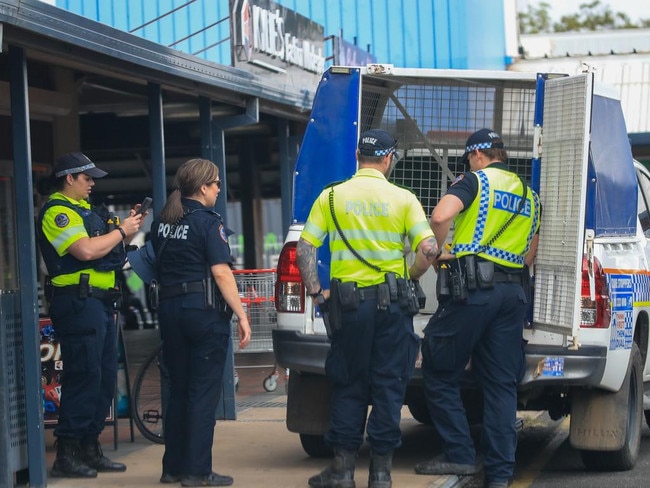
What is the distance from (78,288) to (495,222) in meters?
2.51

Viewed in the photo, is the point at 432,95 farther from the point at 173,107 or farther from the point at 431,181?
the point at 173,107

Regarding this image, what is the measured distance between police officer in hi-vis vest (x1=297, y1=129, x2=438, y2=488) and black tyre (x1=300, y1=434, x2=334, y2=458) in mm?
1240

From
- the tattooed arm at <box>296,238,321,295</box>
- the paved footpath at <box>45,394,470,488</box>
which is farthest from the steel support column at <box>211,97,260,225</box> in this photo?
the tattooed arm at <box>296,238,321,295</box>

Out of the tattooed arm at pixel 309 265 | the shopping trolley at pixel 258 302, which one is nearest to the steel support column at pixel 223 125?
the shopping trolley at pixel 258 302

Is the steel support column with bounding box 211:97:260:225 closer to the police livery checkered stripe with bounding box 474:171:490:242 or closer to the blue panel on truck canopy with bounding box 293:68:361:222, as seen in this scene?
the blue panel on truck canopy with bounding box 293:68:361:222

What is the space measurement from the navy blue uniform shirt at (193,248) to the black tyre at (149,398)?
78.8 inches

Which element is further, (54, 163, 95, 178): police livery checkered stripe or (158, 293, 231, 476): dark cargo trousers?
(54, 163, 95, 178): police livery checkered stripe

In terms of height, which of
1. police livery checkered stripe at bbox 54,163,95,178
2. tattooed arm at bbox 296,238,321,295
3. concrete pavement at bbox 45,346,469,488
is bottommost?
concrete pavement at bbox 45,346,469,488

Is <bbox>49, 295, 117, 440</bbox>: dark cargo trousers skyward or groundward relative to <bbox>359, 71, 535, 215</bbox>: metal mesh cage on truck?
groundward

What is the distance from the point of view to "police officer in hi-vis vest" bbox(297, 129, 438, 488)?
6.49 metres

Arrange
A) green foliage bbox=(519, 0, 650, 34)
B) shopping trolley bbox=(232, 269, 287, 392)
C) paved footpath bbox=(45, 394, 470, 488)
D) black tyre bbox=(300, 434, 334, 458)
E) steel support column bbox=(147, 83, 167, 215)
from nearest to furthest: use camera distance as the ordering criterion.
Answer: paved footpath bbox=(45, 394, 470, 488) < black tyre bbox=(300, 434, 334, 458) < steel support column bbox=(147, 83, 167, 215) < shopping trolley bbox=(232, 269, 287, 392) < green foliage bbox=(519, 0, 650, 34)

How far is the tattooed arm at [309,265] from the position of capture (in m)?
6.57

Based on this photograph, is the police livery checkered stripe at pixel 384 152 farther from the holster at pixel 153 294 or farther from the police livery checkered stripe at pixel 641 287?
the police livery checkered stripe at pixel 641 287

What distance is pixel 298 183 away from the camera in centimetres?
760
